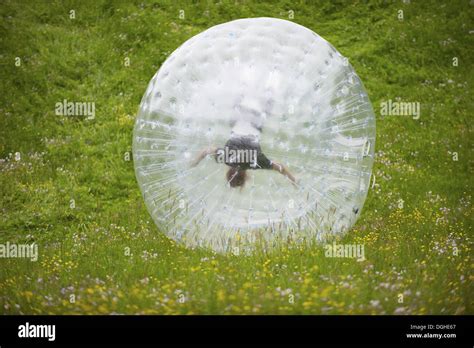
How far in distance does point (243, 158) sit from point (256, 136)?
0.29 meters

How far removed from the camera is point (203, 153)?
7871 millimetres

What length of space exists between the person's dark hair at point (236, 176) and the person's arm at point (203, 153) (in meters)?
0.30

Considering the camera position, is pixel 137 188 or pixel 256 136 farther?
pixel 137 188

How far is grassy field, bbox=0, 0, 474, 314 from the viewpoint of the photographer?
7434 millimetres

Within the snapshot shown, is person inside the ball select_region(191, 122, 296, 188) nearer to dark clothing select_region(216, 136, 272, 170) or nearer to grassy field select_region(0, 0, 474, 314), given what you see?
dark clothing select_region(216, 136, 272, 170)

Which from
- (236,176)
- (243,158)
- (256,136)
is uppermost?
(256,136)

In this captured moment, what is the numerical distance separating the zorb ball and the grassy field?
0.35m

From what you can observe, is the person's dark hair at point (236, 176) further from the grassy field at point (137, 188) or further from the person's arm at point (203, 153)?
the grassy field at point (137, 188)

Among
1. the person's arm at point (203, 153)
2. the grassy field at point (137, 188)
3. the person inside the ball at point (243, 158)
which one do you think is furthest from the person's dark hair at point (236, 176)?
the grassy field at point (137, 188)

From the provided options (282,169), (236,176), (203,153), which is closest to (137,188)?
(203,153)

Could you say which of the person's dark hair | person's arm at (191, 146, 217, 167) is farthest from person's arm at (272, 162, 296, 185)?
person's arm at (191, 146, 217, 167)

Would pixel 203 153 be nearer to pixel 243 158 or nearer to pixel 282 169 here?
pixel 243 158

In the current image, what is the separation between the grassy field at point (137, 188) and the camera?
7.43 meters
